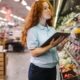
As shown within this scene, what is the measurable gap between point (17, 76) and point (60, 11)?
12.5ft

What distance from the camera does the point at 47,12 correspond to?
2.78m

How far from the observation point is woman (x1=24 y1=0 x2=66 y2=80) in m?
2.75

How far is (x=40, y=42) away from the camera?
9.06ft

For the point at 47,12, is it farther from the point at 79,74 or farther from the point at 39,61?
the point at 79,74

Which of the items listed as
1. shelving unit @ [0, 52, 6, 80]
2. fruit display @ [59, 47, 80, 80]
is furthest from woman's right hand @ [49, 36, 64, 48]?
shelving unit @ [0, 52, 6, 80]

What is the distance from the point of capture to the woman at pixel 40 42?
9.02ft

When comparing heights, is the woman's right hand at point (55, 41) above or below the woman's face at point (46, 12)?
below

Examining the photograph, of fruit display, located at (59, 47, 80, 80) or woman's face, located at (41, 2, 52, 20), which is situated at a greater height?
woman's face, located at (41, 2, 52, 20)

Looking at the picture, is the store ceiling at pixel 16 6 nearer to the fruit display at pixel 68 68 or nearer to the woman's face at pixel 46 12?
the fruit display at pixel 68 68

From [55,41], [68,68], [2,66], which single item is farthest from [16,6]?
[55,41]

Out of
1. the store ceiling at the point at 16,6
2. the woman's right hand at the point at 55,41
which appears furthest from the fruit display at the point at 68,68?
the store ceiling at the point at 16,6

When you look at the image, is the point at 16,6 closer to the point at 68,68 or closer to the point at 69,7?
the point at 69,7

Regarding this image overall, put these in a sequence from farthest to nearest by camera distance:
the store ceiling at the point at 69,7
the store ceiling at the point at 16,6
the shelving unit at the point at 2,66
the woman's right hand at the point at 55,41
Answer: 1. the store ceiling at the point at 16,6
2. the shelving unit at the point at 2,66
3. the store ceiling at the point at 69,7
4. the woman's right hand at the point at 55,41

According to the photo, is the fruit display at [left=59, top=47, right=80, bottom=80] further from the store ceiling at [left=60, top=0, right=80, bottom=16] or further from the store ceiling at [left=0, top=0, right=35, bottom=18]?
the store ceiling at [left=0, top=0, right=35, bottom=18]
